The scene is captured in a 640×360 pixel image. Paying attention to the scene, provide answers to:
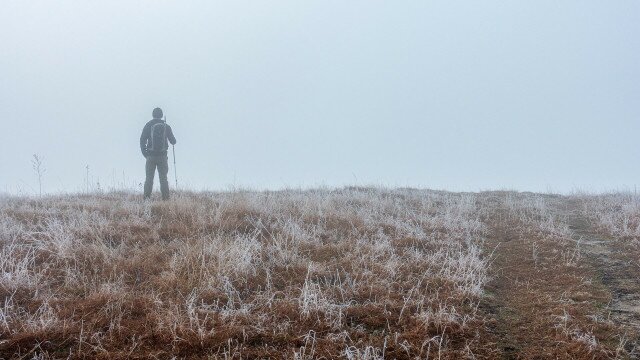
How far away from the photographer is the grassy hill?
13.0 feet

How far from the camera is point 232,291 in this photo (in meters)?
4.91

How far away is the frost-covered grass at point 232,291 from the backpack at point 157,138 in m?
5.14

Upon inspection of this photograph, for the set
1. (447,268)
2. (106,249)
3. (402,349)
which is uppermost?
(106,249)

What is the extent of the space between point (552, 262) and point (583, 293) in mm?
1461

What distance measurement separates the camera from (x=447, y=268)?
19.2 feet

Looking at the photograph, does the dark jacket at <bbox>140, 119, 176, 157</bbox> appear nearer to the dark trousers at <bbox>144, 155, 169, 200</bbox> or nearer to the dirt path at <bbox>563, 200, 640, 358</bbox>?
the dark trousers at <bbox>144, 155, 169, 200</bbox>

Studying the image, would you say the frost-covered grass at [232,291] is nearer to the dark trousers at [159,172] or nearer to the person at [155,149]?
the dark trousers at [159,172]

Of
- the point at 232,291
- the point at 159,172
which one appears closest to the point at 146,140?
the point at 159,172

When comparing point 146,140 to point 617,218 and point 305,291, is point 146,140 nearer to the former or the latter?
point 305,291

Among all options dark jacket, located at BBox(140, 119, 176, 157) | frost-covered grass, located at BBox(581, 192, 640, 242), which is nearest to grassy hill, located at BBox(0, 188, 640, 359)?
frost-covered grass, located at BBox(581, 192, 640, 242)

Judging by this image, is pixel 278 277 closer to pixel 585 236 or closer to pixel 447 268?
pixel 447 268

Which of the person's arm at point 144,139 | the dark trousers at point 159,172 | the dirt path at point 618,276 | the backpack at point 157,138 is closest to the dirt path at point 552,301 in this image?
the dirt path at point 618,276

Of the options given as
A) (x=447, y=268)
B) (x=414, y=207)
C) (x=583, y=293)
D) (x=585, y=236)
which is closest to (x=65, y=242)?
(x=447, y=268)

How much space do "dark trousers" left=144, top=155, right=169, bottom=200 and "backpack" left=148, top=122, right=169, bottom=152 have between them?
237mm
